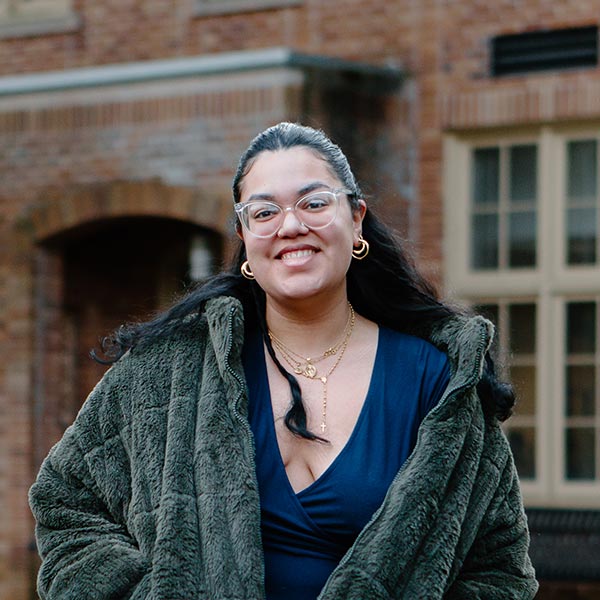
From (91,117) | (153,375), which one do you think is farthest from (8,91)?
(153,375)

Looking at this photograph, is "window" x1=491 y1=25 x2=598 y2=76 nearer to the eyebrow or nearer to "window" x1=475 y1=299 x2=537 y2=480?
"window" x1=475 y1=299 x2=537 y2=480

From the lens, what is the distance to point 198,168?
9180 mm

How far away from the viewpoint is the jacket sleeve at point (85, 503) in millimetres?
3109

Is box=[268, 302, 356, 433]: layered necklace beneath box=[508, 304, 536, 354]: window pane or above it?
above

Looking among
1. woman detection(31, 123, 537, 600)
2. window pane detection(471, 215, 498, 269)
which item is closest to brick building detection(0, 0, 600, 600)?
window pane detection(471, 215, 498, 269)

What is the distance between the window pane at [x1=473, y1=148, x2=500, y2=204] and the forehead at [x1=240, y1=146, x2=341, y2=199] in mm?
6075

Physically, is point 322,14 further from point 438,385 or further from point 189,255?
point 438,385

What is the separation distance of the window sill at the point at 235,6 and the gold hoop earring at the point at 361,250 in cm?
648

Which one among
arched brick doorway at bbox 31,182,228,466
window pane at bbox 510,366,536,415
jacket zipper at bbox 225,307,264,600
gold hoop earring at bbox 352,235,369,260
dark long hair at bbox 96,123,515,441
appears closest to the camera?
jacket zipper at bbox 225,307,264,600

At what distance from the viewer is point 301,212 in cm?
310

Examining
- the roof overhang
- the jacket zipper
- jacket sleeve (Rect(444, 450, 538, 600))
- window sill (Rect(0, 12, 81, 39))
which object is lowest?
jacket sleeve (Rect(444, 450, 538, 600))

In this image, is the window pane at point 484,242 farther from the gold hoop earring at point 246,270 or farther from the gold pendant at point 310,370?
the gold pendant at point 310,370

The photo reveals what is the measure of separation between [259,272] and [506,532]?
0.75 m

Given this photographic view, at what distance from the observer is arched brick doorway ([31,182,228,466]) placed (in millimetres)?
9461
